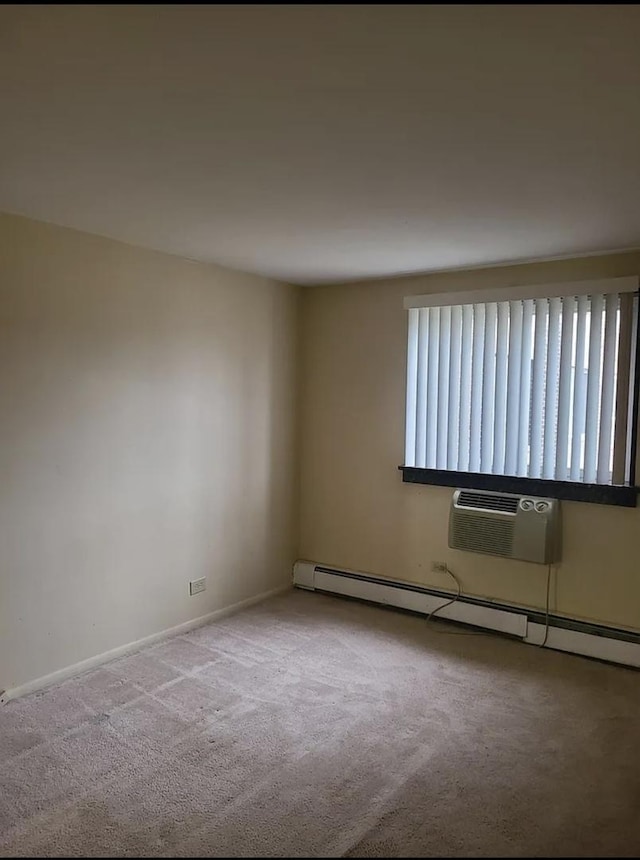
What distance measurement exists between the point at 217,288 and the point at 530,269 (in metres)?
1.89

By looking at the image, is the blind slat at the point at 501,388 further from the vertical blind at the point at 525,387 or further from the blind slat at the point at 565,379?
the blind slat at the point at 565,379

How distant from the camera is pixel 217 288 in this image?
3977 millimetres

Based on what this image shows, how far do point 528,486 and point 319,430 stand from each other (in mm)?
1577

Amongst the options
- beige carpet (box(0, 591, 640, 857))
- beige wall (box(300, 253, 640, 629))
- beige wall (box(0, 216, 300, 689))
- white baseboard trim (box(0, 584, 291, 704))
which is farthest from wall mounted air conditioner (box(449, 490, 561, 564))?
white baseboard trim (box(0, 584, 291, 704))

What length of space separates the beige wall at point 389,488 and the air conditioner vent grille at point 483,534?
150 millimetres

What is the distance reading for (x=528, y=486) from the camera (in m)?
3.74

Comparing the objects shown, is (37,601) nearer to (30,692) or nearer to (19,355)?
(30,692)

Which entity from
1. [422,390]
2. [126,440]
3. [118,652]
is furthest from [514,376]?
[118,652]

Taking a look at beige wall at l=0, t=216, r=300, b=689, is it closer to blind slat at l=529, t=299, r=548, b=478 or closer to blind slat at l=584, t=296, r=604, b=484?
blind slat at l=529, t=299, r=548, b=478

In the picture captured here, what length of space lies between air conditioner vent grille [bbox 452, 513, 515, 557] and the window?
0.23 metres

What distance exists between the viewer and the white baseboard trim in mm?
3049

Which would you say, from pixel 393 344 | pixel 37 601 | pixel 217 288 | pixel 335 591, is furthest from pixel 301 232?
pixel 335 591

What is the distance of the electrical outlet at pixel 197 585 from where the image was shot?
393 cm

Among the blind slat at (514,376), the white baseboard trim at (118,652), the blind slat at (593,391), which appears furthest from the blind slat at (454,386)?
the white baseboard trim at (118,652)
